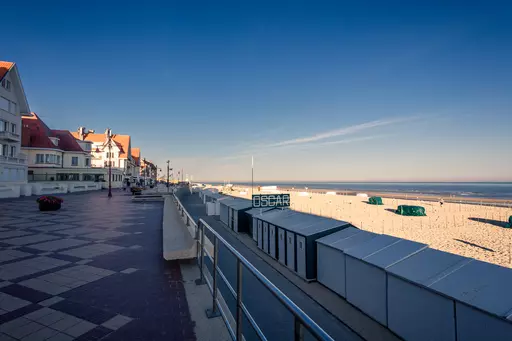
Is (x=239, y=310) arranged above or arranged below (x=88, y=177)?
below

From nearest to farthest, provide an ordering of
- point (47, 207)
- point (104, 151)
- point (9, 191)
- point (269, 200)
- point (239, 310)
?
point (239, 310), point (47, 207), point (269, 200), point (9, 191), point (104, 151)

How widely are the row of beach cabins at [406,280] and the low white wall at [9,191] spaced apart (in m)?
33.2

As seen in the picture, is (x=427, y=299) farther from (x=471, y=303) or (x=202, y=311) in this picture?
(x=202, y=311)

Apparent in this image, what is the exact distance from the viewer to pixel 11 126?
118ft

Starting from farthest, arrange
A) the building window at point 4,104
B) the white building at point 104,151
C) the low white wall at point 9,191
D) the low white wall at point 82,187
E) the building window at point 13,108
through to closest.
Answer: the white building at point 104,151
the low white wall at point 82,187
the building window at point 13,108
the building window at point 4,104
the low white wall at point 9,191

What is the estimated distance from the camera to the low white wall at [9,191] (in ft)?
96.4

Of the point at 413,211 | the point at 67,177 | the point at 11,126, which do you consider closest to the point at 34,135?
the point at 67,177

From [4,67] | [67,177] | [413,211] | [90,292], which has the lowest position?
[413,211]

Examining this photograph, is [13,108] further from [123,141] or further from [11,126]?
[123,141]

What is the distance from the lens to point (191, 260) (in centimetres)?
684

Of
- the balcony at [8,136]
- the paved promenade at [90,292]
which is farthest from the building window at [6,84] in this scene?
the paved promenade at [90,292]

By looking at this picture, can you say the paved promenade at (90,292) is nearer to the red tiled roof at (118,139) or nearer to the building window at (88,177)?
the building window at (88,177)

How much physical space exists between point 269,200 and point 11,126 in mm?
38806

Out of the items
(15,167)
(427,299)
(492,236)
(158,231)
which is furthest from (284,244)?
(15,167)
